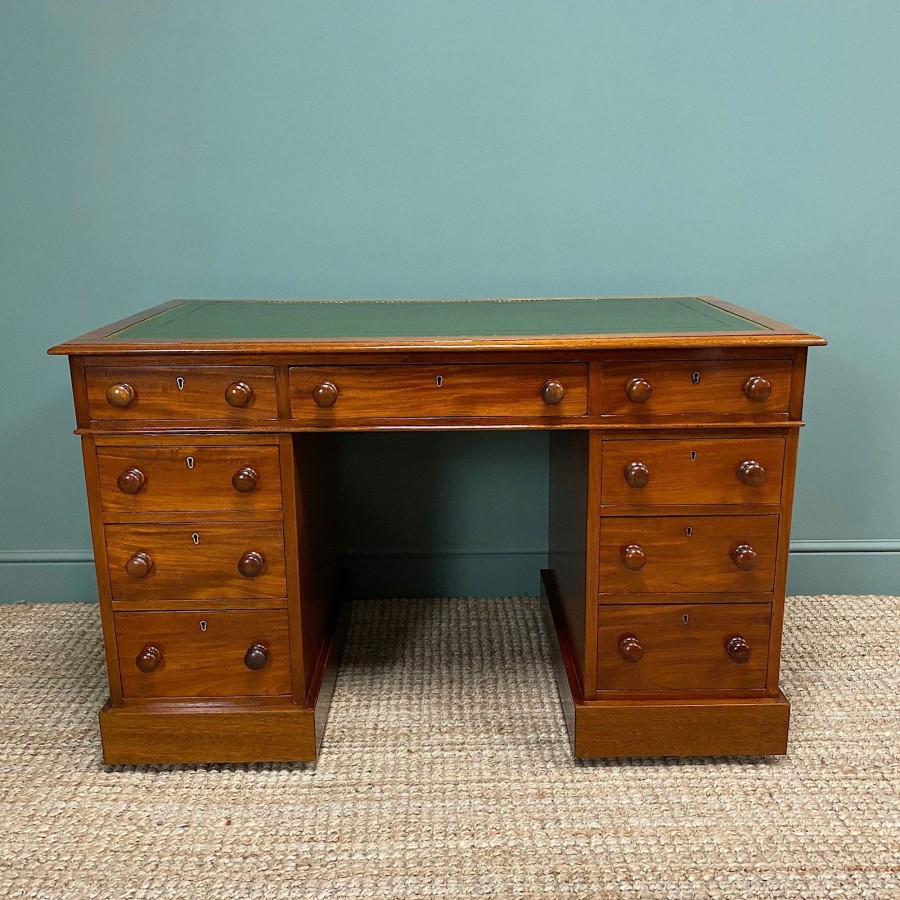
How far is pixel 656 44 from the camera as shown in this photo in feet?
7.25

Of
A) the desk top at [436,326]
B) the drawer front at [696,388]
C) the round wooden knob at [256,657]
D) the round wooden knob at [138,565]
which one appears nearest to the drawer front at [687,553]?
the drawer front at [696,388]

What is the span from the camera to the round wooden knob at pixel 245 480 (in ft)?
5.59

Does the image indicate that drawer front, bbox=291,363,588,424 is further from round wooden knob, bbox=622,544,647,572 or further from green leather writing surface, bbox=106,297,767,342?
round wooden knob, bbox=622,544,647,572

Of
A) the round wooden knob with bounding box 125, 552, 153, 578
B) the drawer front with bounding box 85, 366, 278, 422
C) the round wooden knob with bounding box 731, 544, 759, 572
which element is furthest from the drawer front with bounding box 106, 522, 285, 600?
the round wooden knob with bounding box 731, 544, 759, 572

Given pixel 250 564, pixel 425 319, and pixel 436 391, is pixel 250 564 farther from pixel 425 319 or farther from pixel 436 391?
pixel 425 319

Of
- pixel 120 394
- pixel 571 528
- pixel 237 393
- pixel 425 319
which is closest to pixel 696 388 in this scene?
pixel 571 528

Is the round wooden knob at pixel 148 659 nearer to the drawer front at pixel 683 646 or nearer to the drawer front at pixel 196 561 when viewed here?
the drawer front at pixel 196 561

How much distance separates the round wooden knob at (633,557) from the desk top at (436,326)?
39cm

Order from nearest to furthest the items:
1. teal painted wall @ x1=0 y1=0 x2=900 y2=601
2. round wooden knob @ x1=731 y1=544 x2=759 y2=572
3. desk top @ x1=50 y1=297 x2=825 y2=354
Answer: desk top @ x1=50 y1=297 x2=825 y2=354
round wooden knob @ x1=731 y1=544 x2=759 y2=572
teal painted wall @ x1=0 y1=0 x2=900 y2=601

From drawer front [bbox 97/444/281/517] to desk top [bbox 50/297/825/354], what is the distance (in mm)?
198

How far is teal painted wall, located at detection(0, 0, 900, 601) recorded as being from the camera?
7.22ft

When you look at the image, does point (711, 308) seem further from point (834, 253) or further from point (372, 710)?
point (372, 710)

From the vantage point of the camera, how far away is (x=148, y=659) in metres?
1.77

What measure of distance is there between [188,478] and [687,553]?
948mm
